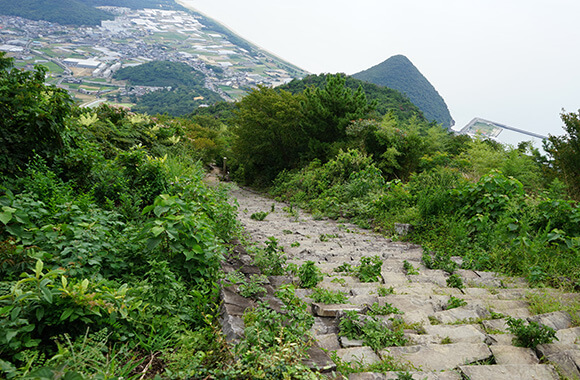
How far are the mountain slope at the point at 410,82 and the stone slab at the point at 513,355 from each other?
6572 centimetres

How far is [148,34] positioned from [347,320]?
500 feet

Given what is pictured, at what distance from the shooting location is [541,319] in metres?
2.95

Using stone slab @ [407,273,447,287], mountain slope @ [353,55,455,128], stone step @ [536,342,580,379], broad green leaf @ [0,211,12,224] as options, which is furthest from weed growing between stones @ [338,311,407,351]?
mountain slope @ [353,55,455,128]

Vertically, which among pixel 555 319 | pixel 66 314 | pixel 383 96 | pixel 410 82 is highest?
pixel 410 82

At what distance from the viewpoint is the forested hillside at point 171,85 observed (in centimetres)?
6347

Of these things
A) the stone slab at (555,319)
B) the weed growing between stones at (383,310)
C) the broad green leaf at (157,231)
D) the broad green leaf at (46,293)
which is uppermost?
the stone slab at (555,319)

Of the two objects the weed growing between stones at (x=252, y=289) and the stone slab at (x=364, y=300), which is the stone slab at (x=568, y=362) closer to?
the stone slab at (x=364, y=300)

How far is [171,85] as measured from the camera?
78.0m

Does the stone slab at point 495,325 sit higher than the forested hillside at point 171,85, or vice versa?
the stone slab at point 495,325

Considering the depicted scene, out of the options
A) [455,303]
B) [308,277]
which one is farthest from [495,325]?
[308,277]

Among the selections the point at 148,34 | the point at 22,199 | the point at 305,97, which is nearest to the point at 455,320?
the point at 22,199

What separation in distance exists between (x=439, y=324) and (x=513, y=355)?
601 millimetres

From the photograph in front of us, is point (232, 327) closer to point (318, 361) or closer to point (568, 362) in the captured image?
point (318, 361)

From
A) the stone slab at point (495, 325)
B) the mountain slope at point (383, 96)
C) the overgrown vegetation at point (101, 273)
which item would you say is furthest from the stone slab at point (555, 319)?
the mountain slope at point (383, 96)
